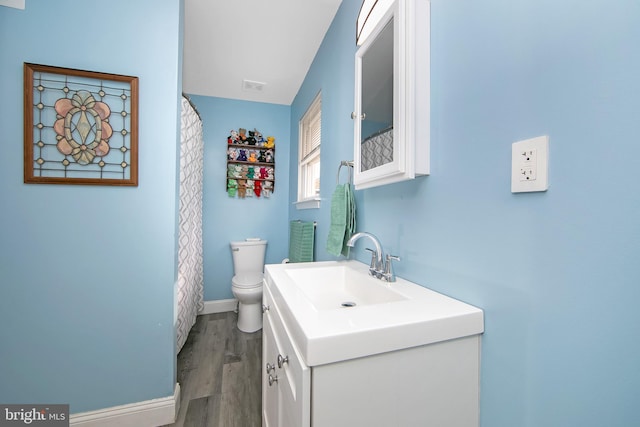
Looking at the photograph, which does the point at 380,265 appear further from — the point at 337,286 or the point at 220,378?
the point at 220,378

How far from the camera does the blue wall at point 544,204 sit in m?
0.43

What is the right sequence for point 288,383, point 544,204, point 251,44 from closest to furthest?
1. point 544,204
2. point 288,383
3. point 251,44

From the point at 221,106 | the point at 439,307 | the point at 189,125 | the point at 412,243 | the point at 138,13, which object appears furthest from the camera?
the point at 221,106

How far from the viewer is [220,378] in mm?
1703

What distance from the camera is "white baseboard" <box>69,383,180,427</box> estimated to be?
1.25 m

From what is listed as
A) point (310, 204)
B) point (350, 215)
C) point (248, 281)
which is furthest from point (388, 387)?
point (248, 281)

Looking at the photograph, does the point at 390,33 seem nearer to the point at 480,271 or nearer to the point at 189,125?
the point at 480,271

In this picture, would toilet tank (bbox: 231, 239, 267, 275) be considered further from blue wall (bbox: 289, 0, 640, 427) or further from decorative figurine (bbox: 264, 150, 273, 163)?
blue wall (bbox: 289, 0, 640, 427)

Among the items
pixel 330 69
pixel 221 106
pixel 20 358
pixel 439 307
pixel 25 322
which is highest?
pixel 221 106

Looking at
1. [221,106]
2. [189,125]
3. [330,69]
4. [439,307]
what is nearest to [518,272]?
[439,307]

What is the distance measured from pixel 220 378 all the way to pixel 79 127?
169 cm

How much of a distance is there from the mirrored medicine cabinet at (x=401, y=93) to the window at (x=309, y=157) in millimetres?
1201

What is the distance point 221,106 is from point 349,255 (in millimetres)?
2418

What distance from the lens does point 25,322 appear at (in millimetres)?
1215
